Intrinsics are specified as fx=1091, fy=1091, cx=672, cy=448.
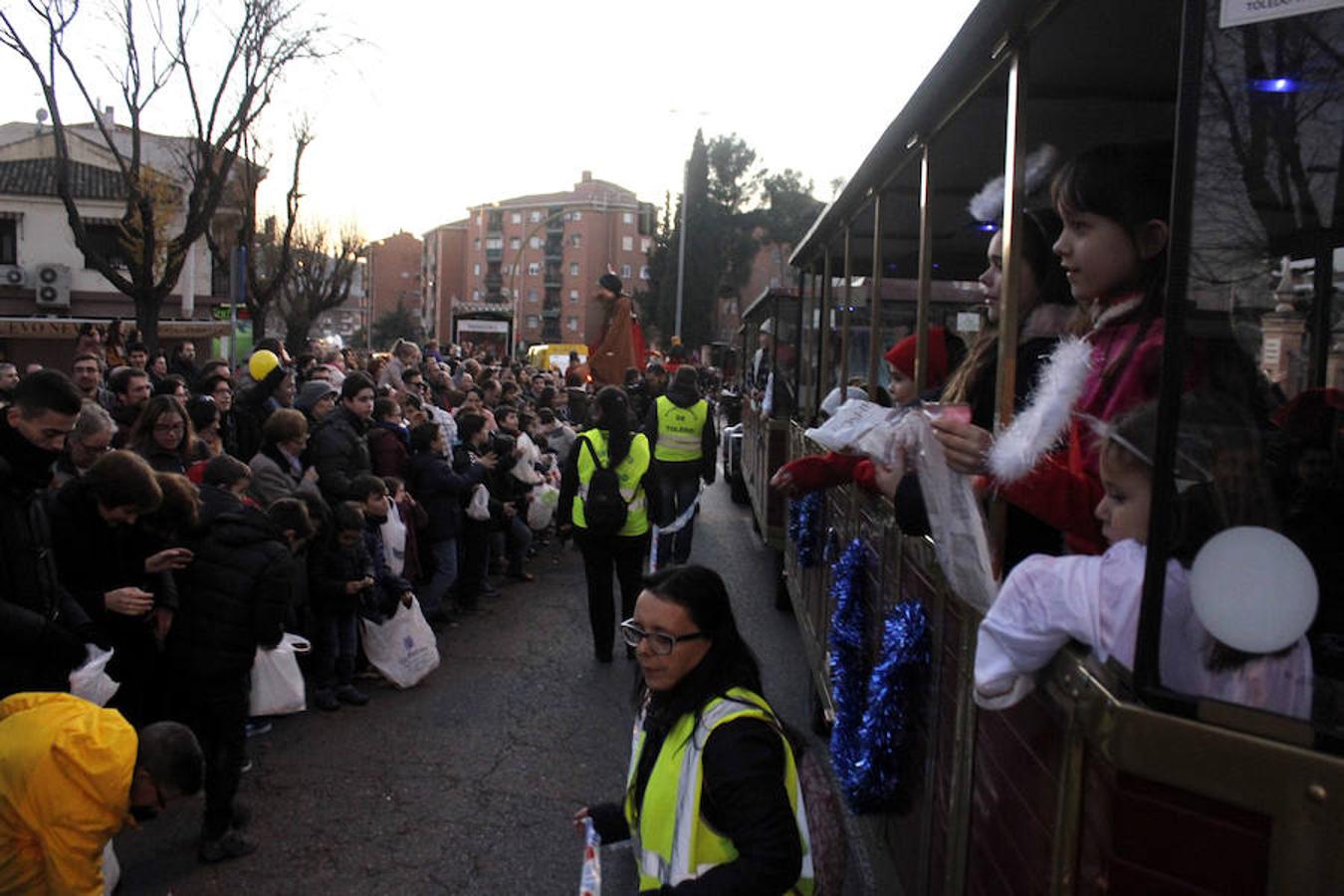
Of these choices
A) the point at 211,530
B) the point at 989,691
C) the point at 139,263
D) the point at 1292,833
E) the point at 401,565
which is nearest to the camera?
the point at 1292,833

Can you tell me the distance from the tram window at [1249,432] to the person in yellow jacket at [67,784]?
2.80 m

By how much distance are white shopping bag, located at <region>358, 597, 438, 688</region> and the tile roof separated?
34.5 m

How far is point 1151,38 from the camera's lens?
269 centimetres

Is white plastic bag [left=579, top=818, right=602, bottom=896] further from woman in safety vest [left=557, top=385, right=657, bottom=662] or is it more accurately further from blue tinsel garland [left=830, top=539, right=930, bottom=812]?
woman in safety vest [left=557, top=385, right=657, bottom=662]

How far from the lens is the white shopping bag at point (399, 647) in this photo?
6.50 m

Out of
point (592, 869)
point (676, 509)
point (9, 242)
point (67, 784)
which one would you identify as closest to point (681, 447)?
point (676, 509)

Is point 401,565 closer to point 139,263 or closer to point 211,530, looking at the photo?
point 211,530

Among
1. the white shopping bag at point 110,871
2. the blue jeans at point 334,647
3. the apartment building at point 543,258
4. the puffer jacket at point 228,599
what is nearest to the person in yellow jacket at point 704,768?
the white shopping bag at point 110,871

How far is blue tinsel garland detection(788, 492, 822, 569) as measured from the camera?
598 centimetres

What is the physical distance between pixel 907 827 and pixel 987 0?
7.47 feet

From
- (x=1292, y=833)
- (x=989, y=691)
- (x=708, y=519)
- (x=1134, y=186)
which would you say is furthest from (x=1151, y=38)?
(x=708, y=519)

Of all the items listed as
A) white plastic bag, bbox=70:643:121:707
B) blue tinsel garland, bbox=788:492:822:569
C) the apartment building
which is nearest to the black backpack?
blue tinsel garland, bbox=788:492:822:569

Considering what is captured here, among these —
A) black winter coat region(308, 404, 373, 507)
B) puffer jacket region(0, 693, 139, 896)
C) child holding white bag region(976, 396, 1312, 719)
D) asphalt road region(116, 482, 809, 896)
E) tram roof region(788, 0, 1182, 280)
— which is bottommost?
asphalt road region(116, 482, 809, 896)

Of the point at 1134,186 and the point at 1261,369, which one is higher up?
the point at 1134,186
